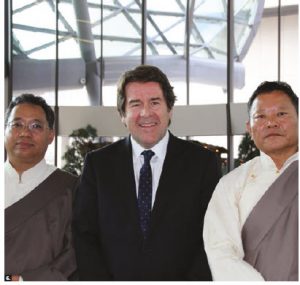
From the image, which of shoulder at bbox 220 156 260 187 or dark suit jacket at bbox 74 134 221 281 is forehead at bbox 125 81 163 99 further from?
shoulder at bbox 220 156 260 187

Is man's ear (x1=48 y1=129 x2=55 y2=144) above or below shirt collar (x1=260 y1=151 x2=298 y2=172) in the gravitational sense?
above

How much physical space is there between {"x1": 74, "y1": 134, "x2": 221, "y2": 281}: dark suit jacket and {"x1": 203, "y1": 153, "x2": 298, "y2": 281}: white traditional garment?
0.55 ft

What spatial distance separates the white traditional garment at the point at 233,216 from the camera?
5.92ft

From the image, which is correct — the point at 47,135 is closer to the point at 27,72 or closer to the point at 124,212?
the point at 124,212

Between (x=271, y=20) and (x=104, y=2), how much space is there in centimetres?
415

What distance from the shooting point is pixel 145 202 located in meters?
2.08

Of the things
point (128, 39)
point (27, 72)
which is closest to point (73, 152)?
point (27, 72)

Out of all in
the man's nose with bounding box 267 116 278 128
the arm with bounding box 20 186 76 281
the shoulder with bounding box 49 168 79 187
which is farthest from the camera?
the shoulder with bounding box 49 168 79 187

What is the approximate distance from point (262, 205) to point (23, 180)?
106 centimetres

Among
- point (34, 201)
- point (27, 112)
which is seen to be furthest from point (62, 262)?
point (27, 112)

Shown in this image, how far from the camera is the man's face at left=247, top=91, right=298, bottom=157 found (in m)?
1.88

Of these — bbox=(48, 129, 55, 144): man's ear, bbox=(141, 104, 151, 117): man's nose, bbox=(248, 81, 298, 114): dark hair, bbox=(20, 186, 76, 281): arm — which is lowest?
bbox=(20, 186, 76, 281): arm

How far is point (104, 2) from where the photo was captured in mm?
12984

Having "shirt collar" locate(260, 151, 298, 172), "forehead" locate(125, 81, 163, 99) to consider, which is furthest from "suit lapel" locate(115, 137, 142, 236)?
"shirt collar" locate(260, 151, 298, 172)
